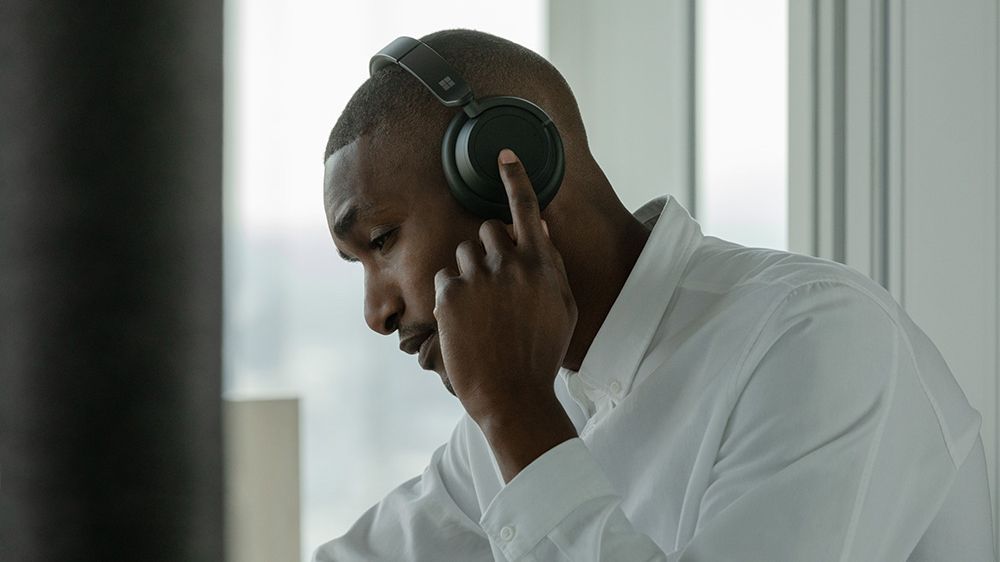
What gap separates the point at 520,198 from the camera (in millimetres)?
866

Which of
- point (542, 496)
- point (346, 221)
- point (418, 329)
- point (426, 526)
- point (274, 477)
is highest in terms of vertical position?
point (346, 221)

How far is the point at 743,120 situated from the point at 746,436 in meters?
1.33

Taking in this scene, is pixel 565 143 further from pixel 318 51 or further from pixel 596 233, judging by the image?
pixel 318 51

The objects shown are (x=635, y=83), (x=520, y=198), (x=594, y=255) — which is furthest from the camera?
(x=635, y=83)

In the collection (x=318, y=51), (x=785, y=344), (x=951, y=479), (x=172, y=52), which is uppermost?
(x=318, y=51)

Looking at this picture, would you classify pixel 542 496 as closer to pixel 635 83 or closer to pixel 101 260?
pixel 101 260

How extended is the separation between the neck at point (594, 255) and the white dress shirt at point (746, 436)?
0.04 meters

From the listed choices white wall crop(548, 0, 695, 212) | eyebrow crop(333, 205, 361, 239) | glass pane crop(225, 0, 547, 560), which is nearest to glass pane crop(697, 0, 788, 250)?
white wall crop(548, 0, 695, 212)

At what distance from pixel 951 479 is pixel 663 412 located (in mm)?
241

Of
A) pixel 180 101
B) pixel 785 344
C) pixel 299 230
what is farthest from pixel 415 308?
pixel 299 230

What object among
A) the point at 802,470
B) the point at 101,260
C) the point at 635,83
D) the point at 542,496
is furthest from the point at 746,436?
the point at 635,83

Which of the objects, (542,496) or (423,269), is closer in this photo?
(542,496)

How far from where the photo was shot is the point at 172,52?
0.14 metres

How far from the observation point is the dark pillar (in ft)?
0.44
